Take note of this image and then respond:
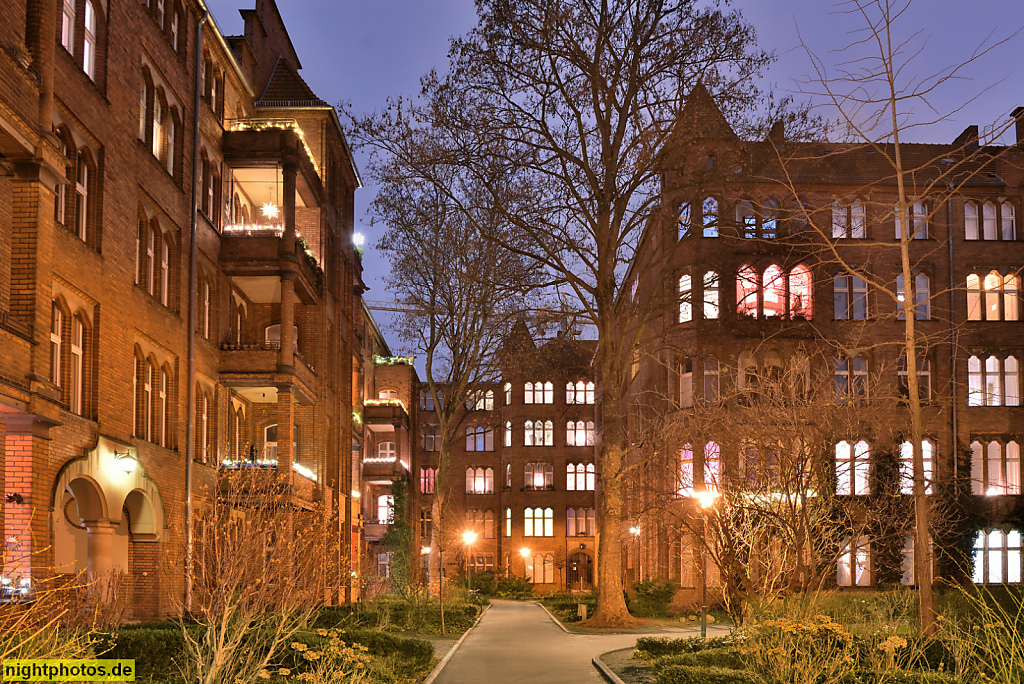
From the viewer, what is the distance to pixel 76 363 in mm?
21125

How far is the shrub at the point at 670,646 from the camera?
64.1 ft

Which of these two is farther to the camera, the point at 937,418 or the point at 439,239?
the point at 937,418

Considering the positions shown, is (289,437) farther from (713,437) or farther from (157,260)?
(713,437)

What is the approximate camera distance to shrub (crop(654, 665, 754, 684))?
14.2 m

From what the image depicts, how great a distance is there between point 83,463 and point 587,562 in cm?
5950

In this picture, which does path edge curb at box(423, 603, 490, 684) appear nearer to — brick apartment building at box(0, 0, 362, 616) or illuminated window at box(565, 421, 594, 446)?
brick apartment building at box(0, 0, 362, 616)

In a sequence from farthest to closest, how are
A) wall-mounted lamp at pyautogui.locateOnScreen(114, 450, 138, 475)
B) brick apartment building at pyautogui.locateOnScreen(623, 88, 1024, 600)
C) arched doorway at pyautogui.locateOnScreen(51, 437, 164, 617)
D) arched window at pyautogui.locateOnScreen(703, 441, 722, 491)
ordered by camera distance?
brick apartment building at pyautogui.locateOnScreen(623, 88, 1024, 600) < wall-mounted lamp at pyautogui.locateOnScreen(114, 450, 138, 475) < arched window at pyautogui.locateOnScreen(703, 441, 722, 491) < arched doorway at pyautogui.locateOnScreen(51, 437, 164, 617)

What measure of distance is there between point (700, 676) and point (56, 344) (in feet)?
43.7

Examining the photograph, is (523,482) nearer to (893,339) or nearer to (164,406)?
(893,339)

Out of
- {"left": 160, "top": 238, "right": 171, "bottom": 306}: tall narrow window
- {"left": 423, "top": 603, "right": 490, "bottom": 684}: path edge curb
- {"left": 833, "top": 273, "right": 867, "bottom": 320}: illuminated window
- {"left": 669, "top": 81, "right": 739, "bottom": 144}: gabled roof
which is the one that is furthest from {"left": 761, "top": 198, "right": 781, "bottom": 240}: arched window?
{"left": 160, "top": 238, "right": 171, "bottom": 306}: tall narrow window

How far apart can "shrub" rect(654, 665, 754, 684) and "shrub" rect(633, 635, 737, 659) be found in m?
3.92

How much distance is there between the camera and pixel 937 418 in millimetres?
46719

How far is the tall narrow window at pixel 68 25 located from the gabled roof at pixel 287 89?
57.5ft

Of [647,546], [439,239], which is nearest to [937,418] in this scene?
[647,546]
